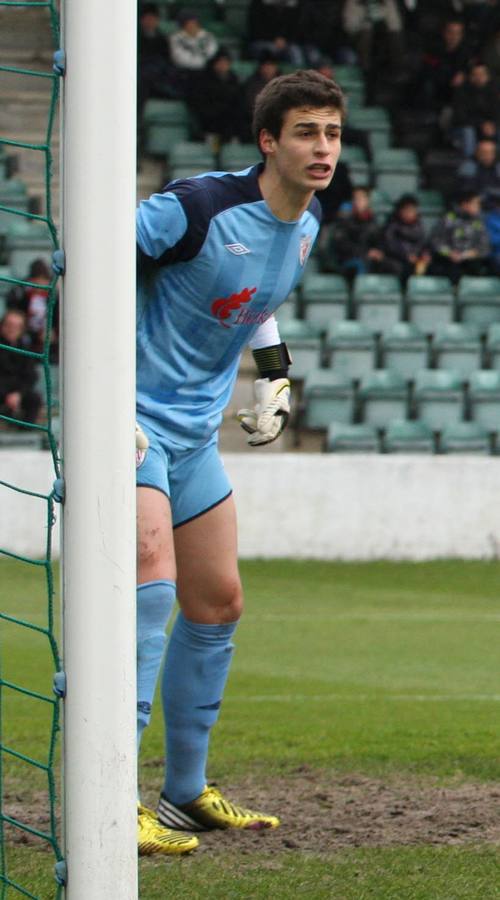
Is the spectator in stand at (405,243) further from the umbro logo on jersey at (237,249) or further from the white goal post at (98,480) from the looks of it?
the white goal post at (98,480)

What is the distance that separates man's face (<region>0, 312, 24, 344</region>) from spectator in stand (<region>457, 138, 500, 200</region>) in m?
6.07

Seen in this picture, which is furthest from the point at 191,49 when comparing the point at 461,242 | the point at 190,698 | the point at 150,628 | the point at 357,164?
the point at 150,628

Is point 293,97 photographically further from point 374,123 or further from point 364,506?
point 374,123

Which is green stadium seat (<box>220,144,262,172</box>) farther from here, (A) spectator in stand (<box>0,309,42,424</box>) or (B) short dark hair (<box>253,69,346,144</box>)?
(B) short dark hair (<box>253,69,346,144</box>)

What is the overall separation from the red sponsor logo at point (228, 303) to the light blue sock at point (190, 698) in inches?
37.4

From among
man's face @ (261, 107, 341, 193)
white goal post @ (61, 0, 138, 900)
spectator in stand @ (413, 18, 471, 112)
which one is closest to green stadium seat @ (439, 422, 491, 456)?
spectator in stand @ (413, 18, 471, 112)

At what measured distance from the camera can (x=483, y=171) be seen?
18.0 metres

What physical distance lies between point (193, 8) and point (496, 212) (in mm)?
5710

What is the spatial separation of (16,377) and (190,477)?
32.5 feet

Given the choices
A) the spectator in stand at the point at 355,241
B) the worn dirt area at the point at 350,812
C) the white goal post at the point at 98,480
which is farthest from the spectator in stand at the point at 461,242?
the white goal post at the point at 98,480

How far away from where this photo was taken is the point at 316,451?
53.2 feet

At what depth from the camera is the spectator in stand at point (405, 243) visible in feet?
56.6

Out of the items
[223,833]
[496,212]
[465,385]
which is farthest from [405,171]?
[223,833]

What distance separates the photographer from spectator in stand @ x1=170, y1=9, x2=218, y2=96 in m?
19.0
